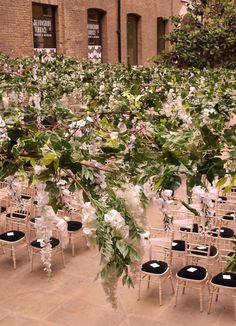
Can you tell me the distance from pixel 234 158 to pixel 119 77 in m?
7.50

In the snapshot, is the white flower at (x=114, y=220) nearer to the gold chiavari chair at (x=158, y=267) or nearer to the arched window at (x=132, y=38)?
the gold chiavari chair at (x=158, y=267)

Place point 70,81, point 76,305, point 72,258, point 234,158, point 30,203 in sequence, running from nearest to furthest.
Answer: point 234,158
point 76,305
point 72,258
point 30,203
point 70,81

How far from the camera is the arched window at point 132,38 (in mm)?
23234

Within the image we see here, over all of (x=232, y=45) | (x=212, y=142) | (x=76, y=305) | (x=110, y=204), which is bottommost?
(x=76, y=305)

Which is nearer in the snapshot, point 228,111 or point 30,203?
point 228,111

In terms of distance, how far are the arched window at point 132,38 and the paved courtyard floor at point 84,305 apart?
1720 cm

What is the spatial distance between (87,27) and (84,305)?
15651 millimetres

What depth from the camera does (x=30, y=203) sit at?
895 cm

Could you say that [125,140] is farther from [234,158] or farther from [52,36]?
[52,36]

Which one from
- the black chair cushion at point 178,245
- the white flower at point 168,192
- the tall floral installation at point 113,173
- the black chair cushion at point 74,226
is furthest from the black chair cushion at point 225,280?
the white flower at point 168,192

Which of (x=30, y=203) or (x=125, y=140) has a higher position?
(x=125, y=140)

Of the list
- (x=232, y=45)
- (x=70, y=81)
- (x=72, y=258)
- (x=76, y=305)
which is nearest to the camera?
(x=76, y=305)

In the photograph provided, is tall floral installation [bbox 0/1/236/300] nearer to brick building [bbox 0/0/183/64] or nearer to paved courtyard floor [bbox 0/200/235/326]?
paved courtyard floor [bbox 0/200/235/326]

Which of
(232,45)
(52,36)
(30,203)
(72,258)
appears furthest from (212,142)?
(52,36)
